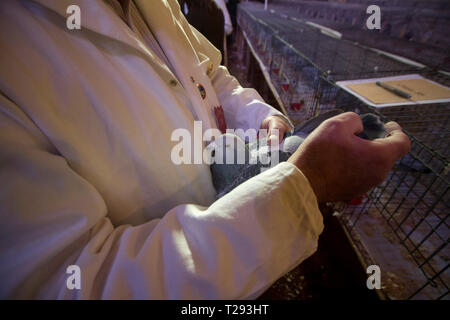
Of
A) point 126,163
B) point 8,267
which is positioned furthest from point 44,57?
point 8,267

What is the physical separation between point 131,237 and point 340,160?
0.47 m

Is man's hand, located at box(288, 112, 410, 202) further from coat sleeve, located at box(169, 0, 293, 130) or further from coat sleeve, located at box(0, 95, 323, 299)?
coat sleeve, located at box(169, 0, 293, 130)

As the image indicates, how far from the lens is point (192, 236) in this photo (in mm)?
364

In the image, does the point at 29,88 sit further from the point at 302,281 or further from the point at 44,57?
the point at 302,281

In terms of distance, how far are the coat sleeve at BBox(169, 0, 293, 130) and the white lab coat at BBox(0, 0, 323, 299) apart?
42 centimetres

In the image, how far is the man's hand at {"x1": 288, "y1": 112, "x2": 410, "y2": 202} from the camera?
1.40 ft

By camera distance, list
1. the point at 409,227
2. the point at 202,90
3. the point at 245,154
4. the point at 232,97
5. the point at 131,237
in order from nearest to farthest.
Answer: the point at 131,237, the point at 245,154, the point at 202,90, the point at 409,227, the point at 232,97

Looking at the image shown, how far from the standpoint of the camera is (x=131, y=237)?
1.25 ft

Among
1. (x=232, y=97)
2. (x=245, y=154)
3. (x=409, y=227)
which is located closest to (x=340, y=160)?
(x=245, y=154)

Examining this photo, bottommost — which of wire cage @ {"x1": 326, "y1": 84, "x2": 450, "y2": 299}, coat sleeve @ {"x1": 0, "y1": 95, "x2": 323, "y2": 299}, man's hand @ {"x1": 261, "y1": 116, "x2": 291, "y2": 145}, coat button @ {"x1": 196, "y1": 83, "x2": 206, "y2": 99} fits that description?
wire cage @ {"x1": 326, "y1": 84, "x2": 450, "y2": 299}

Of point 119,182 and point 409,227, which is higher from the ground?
point 119,182

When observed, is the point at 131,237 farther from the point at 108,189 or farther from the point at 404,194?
the point at 404,194

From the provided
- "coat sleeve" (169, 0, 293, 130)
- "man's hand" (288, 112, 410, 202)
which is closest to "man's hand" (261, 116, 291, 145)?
"coat sleeve" (169, 0, 293, 130)

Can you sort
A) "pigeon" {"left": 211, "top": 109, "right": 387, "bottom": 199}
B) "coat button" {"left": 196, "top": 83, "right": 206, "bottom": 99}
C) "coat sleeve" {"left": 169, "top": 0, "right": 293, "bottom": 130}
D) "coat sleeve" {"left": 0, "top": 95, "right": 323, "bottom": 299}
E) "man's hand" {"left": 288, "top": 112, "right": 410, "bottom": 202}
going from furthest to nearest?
1. "coat sleeve" {"left": 169, "top": 0, "right": 293, "bottom": 130}
2. "coat button" {"left": 196, "top": 83, "right": 206, "bottom": 99}
3. "pigeon" {"left": 211, "top": 109, "right": 387, "bottom": 199}
4. "man's hand" {"left": 288, "top": 112, "right": 410, "bottom": 202}
5. "coat sleeve" {"left": 0, "top": 95, "right": 323, "bottom": 299}
